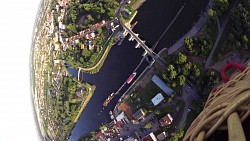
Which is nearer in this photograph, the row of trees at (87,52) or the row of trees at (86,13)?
the row of trees at (86,13)

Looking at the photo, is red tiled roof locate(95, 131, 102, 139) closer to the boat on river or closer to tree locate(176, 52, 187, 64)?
the boat on river

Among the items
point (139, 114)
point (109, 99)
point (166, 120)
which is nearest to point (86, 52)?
point (109, 99)

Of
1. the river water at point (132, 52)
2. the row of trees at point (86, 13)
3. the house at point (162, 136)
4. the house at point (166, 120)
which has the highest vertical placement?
the row of trees at point (86, 13)

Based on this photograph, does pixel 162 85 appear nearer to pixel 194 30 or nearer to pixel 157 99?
pixel 157 99

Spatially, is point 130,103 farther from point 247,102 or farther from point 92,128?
point 247,102

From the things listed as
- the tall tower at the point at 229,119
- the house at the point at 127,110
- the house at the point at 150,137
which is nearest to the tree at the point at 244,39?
the house at the point at 150,137

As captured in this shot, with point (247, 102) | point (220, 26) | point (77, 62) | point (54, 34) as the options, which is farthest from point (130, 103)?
point (247, 102)

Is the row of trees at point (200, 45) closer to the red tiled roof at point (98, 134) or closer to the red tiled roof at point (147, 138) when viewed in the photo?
the red tiled roof at point (147, 138)
